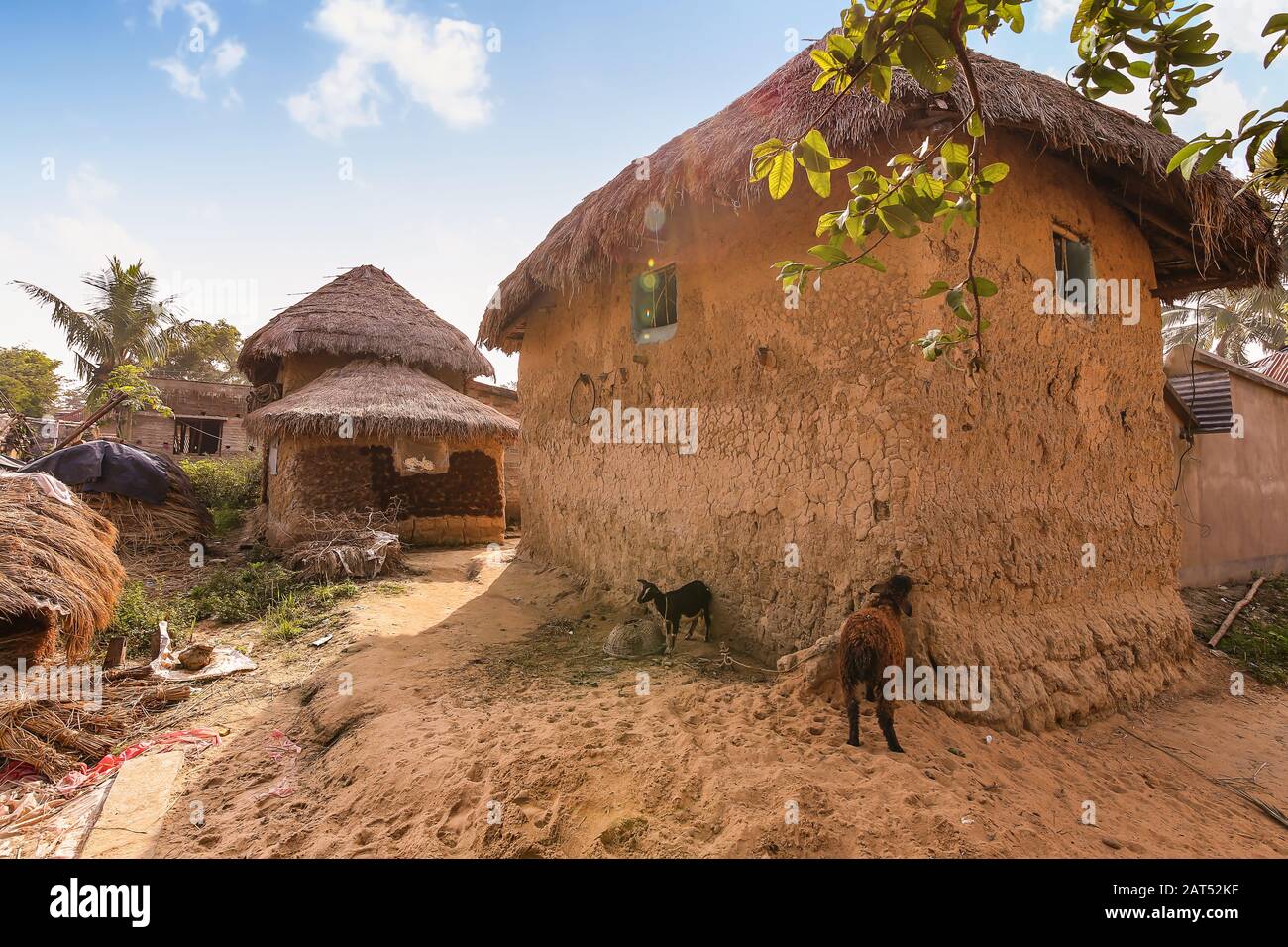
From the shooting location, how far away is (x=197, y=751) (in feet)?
10.8

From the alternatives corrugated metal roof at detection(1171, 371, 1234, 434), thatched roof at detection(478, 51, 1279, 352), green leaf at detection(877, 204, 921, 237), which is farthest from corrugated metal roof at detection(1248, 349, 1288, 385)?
green leaf at detection(877, 204, 921, 237)

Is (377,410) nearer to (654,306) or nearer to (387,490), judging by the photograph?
(387,490)

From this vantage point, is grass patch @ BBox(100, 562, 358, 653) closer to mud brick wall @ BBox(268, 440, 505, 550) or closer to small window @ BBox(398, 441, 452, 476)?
mud brick wall @ BBox(268, 440, 505, 550)

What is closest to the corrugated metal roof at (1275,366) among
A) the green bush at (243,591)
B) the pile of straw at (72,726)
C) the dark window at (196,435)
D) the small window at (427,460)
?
the small window at (427,460)

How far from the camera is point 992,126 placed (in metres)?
3.23

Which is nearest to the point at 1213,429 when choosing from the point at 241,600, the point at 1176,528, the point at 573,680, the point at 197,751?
Result: the point at 1176,528

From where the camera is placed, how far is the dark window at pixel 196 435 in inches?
644

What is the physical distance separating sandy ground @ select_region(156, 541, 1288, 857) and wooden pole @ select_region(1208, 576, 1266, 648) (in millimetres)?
769

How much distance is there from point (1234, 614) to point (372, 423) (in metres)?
10.1

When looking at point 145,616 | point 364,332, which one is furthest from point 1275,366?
point 145,616

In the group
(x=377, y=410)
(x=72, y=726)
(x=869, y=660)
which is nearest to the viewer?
(x=869, y=660)

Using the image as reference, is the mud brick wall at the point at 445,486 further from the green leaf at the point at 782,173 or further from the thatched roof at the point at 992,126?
the green leaf at the point at 782,173

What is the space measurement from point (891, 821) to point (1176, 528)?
14.2 ft
